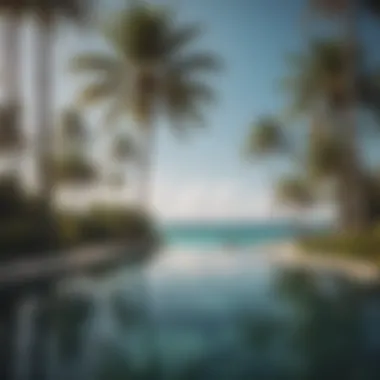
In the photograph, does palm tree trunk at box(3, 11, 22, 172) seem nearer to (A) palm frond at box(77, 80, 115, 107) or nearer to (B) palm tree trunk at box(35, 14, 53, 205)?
(B) palm tree trunk at box(35, 14, 53, 205)

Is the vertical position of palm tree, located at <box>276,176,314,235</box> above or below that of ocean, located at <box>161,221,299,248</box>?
above

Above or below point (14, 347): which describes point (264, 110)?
above

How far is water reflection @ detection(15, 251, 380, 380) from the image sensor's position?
174cm

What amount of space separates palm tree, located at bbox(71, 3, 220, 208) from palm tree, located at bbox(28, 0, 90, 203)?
8cm

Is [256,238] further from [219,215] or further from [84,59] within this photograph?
[84,59]

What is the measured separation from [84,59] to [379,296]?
1011 mm

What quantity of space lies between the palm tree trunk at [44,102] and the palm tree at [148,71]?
3.1 inches

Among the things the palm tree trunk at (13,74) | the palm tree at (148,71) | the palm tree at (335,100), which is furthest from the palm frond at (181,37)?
the palm tree trunk at (13,74)

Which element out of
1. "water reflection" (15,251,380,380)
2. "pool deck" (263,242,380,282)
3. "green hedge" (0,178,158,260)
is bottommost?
"water reflection" (15,251,380,380)

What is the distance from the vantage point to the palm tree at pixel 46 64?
181 centimetres

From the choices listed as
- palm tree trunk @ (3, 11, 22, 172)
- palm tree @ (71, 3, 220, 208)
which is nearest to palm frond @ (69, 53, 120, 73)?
palm tree @ (71, 3, 220, 208)

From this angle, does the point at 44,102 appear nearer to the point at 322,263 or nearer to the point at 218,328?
the point at 218,328

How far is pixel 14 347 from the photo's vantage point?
178cm

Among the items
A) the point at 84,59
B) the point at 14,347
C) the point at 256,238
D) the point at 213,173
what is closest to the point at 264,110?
the point at 213,173
